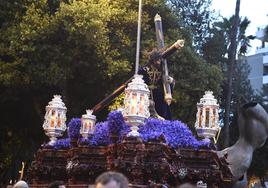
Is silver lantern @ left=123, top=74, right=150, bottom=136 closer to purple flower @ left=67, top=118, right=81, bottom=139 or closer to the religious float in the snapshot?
the religious float

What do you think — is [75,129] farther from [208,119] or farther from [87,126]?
[208,119]

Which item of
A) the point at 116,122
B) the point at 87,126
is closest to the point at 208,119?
the point at 116,122

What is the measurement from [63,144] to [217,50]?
2257 cm

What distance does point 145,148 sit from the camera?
12148 millimetres

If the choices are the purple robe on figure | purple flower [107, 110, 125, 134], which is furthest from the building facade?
purple flower [107, 110, 125, 134]

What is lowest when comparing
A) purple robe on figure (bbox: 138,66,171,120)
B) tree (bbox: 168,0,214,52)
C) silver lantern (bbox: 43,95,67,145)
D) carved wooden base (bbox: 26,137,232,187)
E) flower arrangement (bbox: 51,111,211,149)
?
carved wooden base (bbox: 26,137,232,187)

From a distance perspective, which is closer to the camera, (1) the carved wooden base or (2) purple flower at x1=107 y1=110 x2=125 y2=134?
(1) the carved wooden base

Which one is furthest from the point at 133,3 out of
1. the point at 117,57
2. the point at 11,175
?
the point at 11,175

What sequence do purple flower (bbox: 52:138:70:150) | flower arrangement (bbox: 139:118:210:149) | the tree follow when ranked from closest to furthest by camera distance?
flower arrangement (bbox: 139:118:210:149), purple flower (bbox: 52:138:70:150), the tree

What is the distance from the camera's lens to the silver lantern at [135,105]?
12094 mm

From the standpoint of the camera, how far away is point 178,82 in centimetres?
2703

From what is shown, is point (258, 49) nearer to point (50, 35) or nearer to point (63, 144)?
point (50, 35)

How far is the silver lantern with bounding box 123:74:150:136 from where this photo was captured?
1209cm

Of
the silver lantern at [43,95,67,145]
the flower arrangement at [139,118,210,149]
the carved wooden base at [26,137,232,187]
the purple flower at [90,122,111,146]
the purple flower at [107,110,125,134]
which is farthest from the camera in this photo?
the silver lantern at [43,95,67,145]
